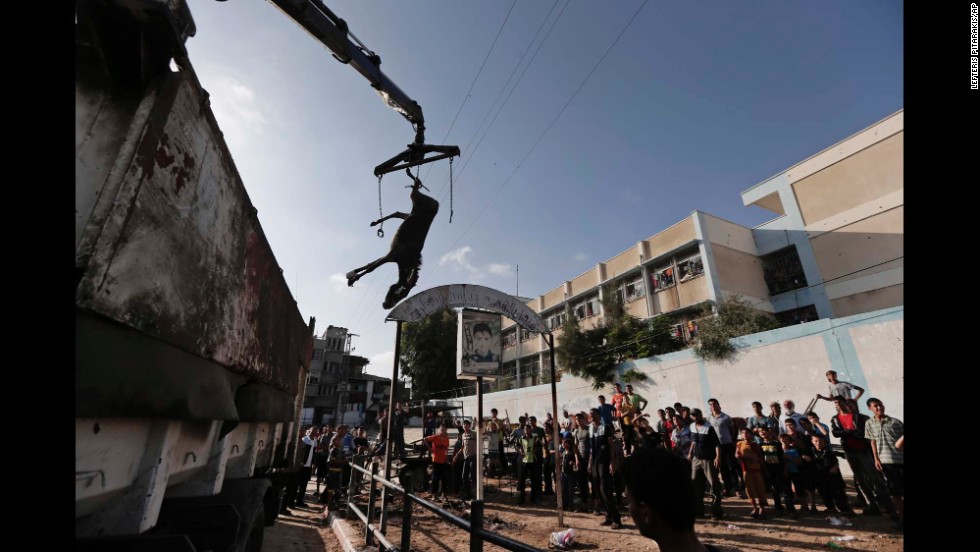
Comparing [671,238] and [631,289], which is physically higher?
[671,238]

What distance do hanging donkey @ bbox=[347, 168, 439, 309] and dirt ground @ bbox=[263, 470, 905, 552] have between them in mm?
3953

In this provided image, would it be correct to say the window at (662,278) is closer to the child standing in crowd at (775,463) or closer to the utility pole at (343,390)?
the child standing in crowd at (775,463)

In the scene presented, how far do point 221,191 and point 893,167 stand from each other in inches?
1027

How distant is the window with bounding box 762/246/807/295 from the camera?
22031 millimetres

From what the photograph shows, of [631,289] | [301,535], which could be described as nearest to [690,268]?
[631,289]

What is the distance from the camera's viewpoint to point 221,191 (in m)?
3.00

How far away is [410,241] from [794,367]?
1242cm

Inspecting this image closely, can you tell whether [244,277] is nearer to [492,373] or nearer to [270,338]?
[270,338]

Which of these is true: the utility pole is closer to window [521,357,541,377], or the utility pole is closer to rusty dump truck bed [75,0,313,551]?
window [521,357,541,377]

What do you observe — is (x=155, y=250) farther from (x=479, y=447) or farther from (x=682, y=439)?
(x=682, y=439)

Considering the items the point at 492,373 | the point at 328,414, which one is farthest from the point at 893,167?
the point at 328,414

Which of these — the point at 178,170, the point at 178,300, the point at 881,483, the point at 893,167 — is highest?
the point at 893,167

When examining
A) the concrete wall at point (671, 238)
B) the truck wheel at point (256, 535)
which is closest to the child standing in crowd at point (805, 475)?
the truck wheel at point (256, 535)

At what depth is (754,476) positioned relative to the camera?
7.70 meters
